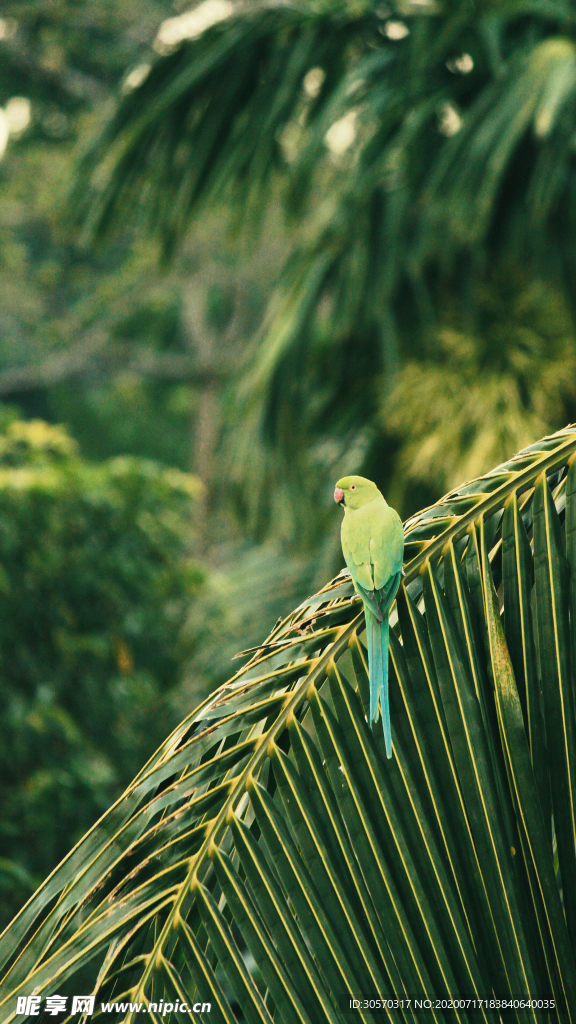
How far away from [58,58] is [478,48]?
4.97 meters

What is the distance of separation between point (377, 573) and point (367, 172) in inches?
83.5

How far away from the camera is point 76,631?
2736 mm

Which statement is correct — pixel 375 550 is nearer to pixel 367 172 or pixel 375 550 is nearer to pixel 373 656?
pixel 373 656

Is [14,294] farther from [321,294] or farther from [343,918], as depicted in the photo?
[343,918]

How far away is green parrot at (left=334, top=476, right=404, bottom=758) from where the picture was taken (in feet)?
1.72

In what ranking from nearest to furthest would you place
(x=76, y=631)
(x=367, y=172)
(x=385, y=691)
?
(x=385, y=691) < (x=367, y=172) < (x=76, y=631)

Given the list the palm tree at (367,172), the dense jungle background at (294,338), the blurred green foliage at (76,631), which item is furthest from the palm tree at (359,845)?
the blurred green foliage at (76,631)

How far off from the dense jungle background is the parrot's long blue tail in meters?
1.67

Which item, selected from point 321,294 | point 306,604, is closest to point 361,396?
point 321,294

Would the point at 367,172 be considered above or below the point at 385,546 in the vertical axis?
above

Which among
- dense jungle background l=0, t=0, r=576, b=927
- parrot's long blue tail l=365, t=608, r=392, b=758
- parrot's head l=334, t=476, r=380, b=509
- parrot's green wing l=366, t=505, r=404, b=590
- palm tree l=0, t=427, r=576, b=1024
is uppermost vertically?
dense jungle background l=0, t=0, r=576, b=927

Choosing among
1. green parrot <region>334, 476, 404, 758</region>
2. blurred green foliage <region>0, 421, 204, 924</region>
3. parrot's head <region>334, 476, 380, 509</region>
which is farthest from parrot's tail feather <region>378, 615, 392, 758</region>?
blurred green foliage <region>0, 421, 204, 924</region>

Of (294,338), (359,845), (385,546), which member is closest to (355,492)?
(385,546)

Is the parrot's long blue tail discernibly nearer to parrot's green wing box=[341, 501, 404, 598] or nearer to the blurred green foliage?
parrot's green wing box=[341, 501, 404, 598]
